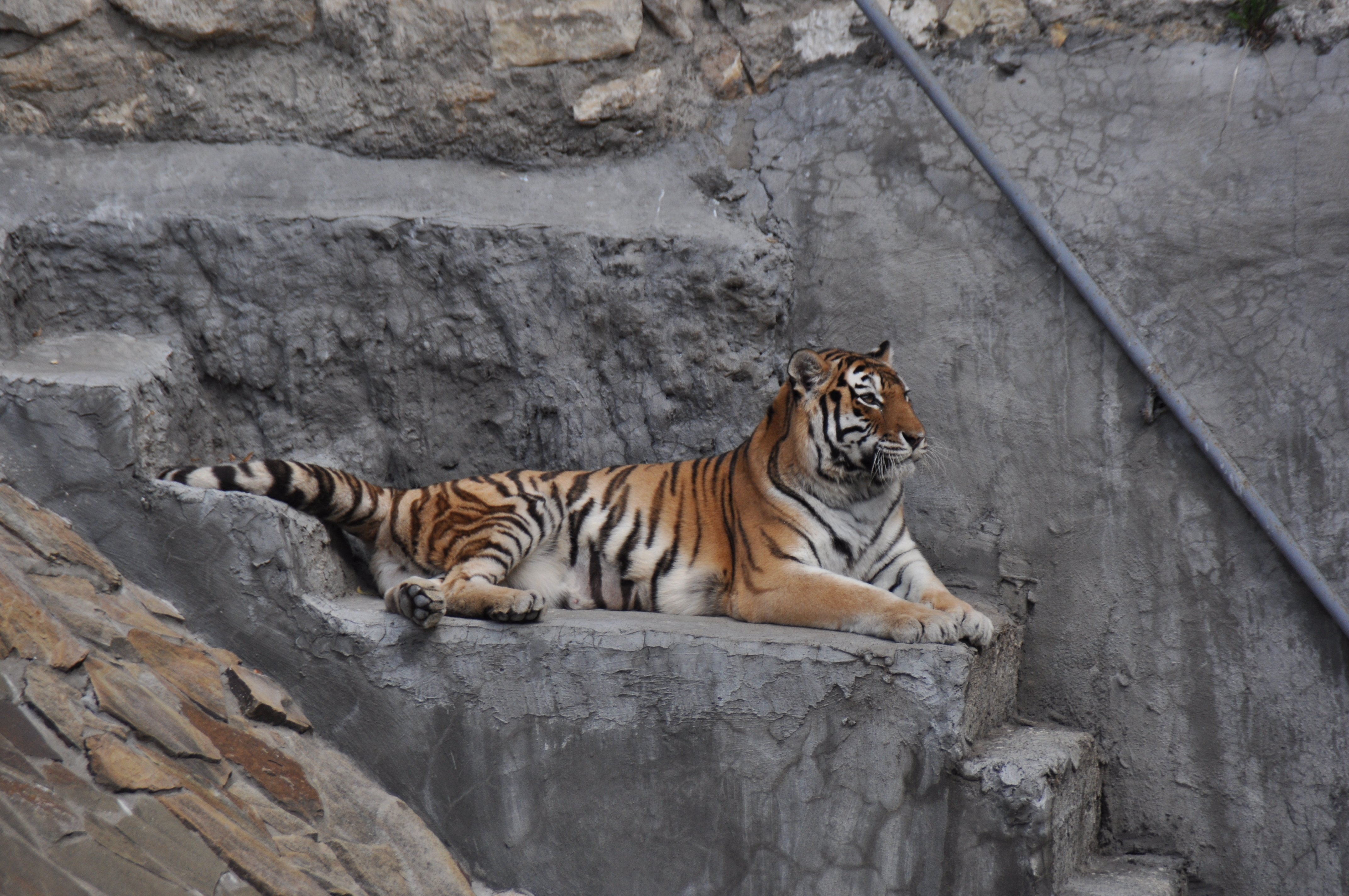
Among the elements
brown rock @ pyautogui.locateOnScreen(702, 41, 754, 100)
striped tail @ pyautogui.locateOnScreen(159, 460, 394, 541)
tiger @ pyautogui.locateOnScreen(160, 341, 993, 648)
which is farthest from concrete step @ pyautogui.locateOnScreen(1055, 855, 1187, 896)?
brown rock @ pyautogui.locateOnScreen(702, 41, 754, 100)

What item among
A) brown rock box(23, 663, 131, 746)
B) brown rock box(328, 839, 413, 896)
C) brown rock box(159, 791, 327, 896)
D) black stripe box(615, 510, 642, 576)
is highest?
black stripe box(615, 510, 642, 576)

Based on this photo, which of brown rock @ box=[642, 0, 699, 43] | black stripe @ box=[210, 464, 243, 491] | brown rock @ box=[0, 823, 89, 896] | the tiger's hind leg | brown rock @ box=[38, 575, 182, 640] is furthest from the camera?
brown rock @ box=[642, 0, 699, 43]

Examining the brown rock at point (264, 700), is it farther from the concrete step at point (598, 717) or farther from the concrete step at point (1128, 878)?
the concrete step at point (1128, 878)

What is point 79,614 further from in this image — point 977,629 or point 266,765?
point 977,629

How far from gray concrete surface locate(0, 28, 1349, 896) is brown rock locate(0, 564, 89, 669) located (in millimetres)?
561

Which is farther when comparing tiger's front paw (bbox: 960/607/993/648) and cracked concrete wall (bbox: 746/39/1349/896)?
cracked concrete wall (bbox: 746/39/1349/896)

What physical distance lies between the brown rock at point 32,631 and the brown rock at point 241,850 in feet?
1.59

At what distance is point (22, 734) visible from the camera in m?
2.83

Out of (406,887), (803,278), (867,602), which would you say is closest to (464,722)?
(406,887)

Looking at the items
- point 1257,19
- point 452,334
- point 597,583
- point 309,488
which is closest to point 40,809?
point 309,488

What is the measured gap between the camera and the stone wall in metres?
4.62

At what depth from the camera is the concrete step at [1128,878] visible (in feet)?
11.6

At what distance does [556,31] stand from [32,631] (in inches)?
123

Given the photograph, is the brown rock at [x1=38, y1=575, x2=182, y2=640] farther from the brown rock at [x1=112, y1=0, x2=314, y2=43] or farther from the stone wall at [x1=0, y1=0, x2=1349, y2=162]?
the brown rock at [x1=112, y1=0, x2=314, y2=43]
